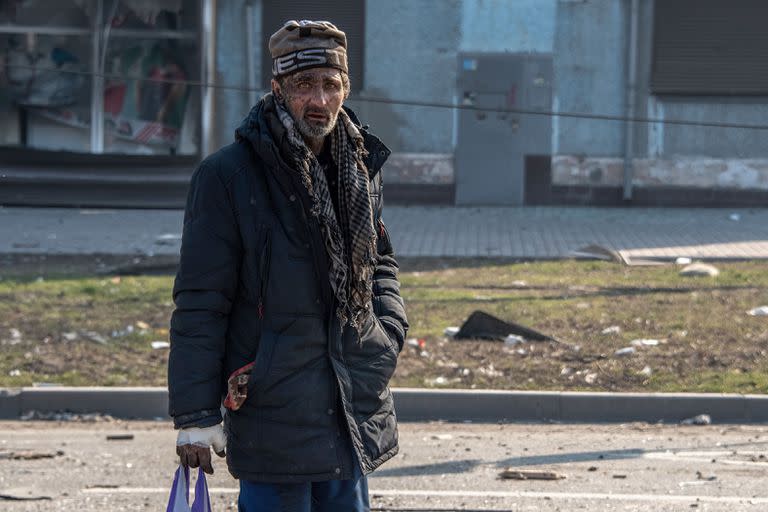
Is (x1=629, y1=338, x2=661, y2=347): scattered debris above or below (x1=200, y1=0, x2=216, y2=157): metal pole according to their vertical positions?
below

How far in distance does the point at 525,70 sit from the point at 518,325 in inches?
368

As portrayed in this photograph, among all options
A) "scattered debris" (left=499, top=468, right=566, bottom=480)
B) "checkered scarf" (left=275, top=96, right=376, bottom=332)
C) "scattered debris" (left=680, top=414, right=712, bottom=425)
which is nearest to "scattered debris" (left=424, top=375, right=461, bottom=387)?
"scattered debris" (left=680, top=414, right=712, bottom=425)

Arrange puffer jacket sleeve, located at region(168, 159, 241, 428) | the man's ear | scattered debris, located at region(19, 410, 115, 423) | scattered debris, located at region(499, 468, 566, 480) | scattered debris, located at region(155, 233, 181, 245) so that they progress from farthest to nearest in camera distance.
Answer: scattered debris, located at region(155, 233, 181, 245) < scattered debris, located at region(19, 410, 115, 423) < scattered debris, located at region(499, 468, 566, 480) < the man's ear < puffer jacket sleeve, located at region(168, 159, 241, 428)

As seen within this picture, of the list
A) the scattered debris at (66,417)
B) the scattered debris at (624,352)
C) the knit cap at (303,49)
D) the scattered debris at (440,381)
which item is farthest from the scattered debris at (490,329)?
the knit cap at (303,49)

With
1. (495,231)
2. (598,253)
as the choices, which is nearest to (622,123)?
(495,231)

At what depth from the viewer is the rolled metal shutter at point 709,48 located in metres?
19.0

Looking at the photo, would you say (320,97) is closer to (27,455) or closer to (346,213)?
(346,213)

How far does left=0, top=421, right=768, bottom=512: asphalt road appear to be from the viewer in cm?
655

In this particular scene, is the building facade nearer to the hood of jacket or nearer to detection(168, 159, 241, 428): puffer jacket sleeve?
the hood of jacket

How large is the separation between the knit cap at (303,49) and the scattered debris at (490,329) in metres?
6.62

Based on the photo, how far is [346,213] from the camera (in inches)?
150

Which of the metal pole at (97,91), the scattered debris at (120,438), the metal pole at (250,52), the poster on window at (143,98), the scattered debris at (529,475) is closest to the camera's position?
the scattered debris at (529,475)

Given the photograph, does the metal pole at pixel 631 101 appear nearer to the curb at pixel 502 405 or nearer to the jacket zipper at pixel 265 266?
the curb at pixel 502 405

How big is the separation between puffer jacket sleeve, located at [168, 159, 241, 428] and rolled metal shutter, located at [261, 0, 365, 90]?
15763 mm
